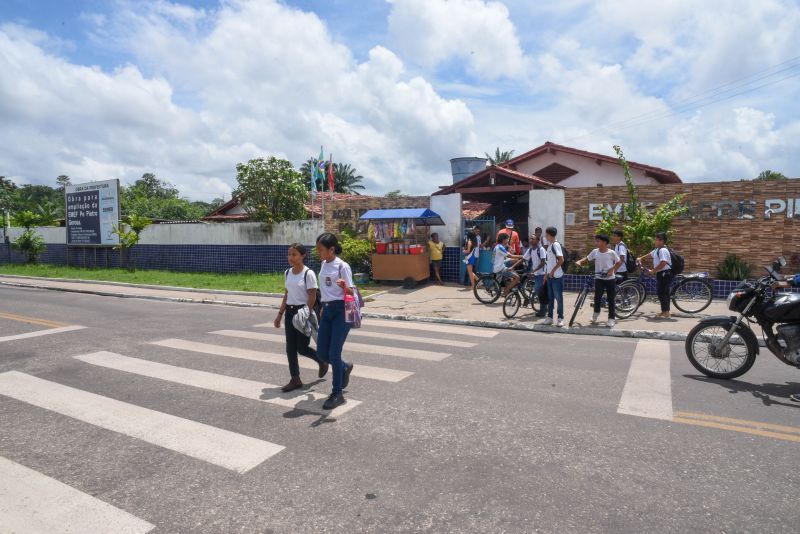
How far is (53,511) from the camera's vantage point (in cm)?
312

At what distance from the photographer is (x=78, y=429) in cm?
439

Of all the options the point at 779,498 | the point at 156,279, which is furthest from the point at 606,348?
the point at 156,279

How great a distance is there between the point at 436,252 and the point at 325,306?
405 inches

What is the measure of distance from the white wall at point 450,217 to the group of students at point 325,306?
34.3 feet

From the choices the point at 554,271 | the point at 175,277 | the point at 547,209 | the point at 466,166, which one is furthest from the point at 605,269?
the point at 175,277

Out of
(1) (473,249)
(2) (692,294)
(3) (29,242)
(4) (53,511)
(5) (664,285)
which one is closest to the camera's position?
(4) (53,511)

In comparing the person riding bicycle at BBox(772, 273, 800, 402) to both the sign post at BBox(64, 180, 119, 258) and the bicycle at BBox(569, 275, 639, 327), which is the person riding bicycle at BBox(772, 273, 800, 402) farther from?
the sign post at BBox(64, 180, 119, 258)

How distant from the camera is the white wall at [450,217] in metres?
15.4

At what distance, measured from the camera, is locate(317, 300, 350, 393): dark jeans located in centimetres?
485

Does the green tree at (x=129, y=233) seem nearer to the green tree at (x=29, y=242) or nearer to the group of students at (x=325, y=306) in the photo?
the green tree at (x=29, y=242)

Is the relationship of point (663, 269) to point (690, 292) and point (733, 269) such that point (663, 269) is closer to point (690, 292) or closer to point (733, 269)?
point (690, 292)

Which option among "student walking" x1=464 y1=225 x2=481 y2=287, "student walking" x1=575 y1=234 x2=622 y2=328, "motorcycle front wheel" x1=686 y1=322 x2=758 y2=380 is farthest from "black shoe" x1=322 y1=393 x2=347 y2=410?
"student walking" x1=464 y1=225 x2=481 y2=287

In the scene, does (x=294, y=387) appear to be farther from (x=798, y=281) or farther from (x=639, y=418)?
(x=798, y=281)

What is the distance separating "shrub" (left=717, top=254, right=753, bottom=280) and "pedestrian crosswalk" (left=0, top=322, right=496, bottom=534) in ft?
25.8
